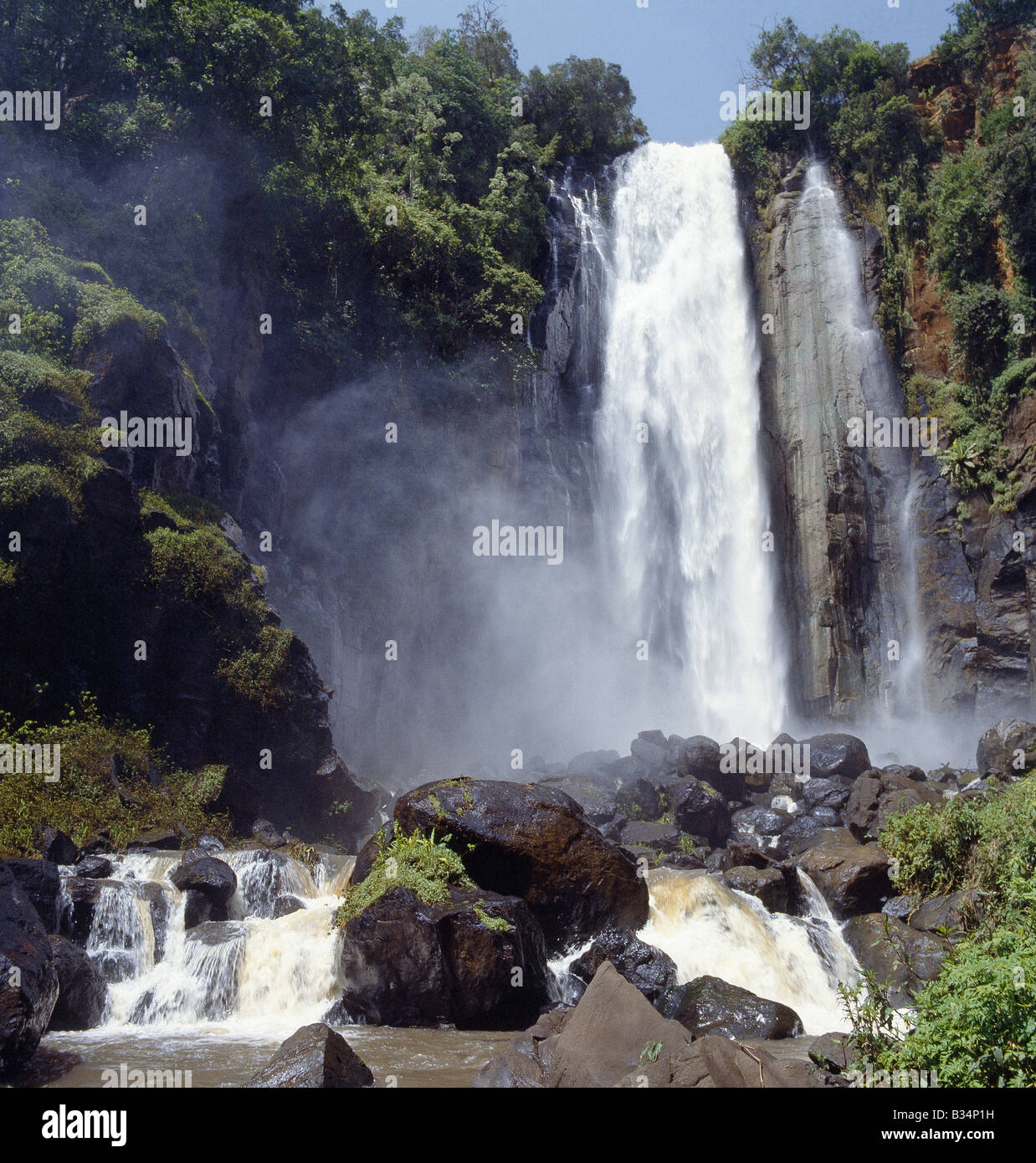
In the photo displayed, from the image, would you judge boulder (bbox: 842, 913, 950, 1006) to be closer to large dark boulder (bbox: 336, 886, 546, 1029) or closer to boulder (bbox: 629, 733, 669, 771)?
large dark boulder (bbox: 336, 886, 546, 1029)

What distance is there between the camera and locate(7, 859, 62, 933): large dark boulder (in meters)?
8.98

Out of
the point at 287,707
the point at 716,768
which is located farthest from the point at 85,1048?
the point at 716,768

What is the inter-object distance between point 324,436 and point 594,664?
419 inches

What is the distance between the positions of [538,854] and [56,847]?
20.4 ft

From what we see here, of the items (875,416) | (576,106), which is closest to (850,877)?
(875,416)

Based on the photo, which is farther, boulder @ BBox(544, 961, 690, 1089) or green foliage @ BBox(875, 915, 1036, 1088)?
boulder @ BBox(544, 961, 690, 1089)

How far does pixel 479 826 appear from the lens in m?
9.83

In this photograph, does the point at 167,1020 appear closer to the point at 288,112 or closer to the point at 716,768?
the point at 716,768

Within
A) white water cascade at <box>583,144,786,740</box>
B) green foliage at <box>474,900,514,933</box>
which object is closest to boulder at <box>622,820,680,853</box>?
green foliage at <box>474,900,514,933</box>

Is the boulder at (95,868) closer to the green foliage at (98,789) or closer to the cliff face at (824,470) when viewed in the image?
the green foliage at (98,789)

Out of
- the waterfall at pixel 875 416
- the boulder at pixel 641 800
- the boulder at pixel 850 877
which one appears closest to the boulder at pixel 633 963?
the boulder at pixel 850 877

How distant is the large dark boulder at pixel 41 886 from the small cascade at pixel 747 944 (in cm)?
687

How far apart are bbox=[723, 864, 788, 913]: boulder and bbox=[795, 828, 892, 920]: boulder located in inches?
32.4

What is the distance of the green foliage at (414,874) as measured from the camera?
9.03 m
